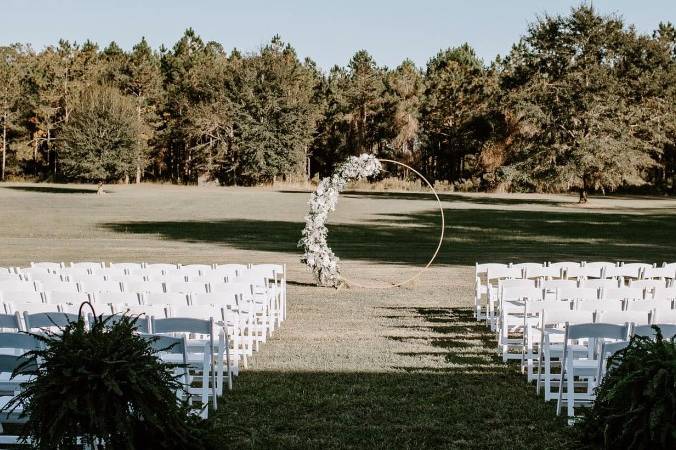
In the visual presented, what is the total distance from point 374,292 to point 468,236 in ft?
54.6

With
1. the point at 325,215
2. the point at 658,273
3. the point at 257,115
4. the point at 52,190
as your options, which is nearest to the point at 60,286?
the point at 325,215

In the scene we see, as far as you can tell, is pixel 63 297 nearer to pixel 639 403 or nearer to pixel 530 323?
pixel 530 323

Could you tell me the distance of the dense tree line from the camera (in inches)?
2717

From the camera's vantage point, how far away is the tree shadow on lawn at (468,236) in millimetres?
25984

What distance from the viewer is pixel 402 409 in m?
7.89

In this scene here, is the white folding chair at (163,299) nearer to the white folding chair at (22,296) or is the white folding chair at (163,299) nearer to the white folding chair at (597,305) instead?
the white folding chair at (22,296)

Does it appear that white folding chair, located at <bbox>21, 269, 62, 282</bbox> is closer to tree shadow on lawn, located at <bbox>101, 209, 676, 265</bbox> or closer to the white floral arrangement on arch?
the white floral arrangement on arch

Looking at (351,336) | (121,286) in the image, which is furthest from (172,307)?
(351,336)

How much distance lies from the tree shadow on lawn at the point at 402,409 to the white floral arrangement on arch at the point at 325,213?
22.7 feet

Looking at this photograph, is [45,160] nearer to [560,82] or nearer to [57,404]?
[560,82]

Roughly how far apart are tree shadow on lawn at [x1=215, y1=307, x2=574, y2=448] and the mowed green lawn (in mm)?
19

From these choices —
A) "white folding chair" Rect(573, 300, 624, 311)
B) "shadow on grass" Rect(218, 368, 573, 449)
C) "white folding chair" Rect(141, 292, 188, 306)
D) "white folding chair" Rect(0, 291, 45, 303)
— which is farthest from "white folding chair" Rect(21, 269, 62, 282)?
Result: "white folding chair" Rect(573, 300, 624, 311)

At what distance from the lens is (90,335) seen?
423cm

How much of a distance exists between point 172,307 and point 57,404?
444 cm
